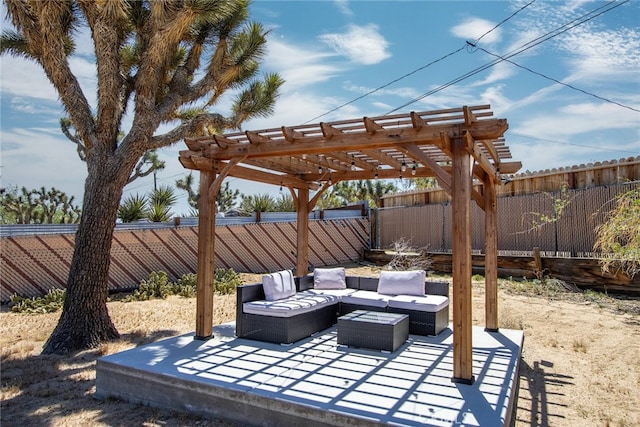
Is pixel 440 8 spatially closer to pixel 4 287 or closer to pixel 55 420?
pixel 55 420

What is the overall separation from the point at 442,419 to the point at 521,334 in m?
3.28

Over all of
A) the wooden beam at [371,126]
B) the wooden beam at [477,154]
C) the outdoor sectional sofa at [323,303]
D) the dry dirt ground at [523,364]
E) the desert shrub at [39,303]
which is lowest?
the dry dirt ground at [523,364]

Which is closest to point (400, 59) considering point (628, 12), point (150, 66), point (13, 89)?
point (628, 12)

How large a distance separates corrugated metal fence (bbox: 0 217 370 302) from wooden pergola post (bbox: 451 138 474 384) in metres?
8.37

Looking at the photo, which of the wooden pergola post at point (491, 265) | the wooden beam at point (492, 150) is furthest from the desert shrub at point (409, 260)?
the wooden beam at point (492, 150)

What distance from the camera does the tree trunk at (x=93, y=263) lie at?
6.02 meters

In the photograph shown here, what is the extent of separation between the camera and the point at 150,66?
6215 millimetres

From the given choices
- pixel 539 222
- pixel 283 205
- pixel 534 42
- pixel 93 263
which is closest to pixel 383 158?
pixel 93 263

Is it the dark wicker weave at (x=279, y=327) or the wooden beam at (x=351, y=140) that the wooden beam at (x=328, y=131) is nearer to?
the wooden beam at (x=351, y=140)

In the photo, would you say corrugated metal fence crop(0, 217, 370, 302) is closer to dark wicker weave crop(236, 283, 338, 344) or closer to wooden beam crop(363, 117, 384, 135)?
dark wicker weave crop(236, 283, 338, 344)

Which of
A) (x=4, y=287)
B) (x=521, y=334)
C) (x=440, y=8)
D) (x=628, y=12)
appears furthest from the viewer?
(x=440, y=8)

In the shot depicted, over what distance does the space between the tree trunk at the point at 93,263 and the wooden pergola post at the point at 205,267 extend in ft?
4.97

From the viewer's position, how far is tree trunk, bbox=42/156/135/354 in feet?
19.8

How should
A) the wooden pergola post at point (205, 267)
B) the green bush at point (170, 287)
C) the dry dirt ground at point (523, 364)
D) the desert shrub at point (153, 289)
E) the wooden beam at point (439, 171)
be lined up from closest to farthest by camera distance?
the dry dirt ground at point (523, 364) → the wooden beam at point (439, 171) → the wooden pergola post at point (205, 267) → the desert shrub at point (153, 289) → the green bush at point (170, 287)
